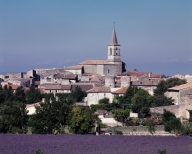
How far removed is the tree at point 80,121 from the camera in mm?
28094

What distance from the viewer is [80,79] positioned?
278 feet

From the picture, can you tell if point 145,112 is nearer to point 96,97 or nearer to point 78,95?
point 96,97

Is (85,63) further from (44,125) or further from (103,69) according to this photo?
(44,125)

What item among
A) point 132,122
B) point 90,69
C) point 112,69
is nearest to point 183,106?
point 132,122

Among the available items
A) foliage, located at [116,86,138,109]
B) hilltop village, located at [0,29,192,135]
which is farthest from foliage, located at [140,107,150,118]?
foliage, located at [116,86,138,109]

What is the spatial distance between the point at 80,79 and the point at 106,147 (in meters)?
66.2

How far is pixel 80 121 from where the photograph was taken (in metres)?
28.2

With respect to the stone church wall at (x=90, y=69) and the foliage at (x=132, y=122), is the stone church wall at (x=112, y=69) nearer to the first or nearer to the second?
the stone church wall at (x=90, y=69)

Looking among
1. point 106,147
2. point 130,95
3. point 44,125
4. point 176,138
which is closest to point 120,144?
point 106,147

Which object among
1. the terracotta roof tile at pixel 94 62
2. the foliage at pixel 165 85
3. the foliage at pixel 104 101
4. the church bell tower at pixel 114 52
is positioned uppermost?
the church bell tower at pixel 114 52

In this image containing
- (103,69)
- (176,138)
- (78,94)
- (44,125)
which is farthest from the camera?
(103,69)

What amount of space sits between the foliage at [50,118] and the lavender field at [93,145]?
5.36 metres

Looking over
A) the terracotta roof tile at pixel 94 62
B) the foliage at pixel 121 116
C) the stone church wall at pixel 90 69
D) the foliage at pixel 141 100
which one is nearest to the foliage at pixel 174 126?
the foliage at pixel 121 116

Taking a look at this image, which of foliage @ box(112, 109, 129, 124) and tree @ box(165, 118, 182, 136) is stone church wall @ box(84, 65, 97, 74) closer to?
foliage @ box(112, 109, 129, 124)
